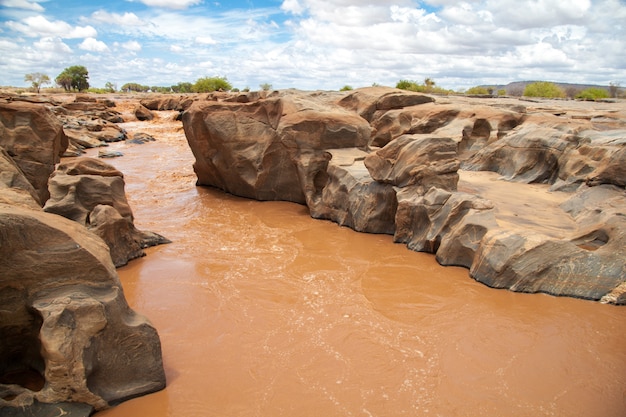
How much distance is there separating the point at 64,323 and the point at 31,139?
A: 3399 millimetres

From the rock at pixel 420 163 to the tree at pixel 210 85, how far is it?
40.3 m

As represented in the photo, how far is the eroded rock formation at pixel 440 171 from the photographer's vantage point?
4855mm

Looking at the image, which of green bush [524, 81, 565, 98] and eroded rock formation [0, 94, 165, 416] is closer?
eroded rock formation [0, 94, 165, 416]

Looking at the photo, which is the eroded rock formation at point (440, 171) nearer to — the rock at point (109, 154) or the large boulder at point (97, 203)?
the large boulder at point (97, 203)

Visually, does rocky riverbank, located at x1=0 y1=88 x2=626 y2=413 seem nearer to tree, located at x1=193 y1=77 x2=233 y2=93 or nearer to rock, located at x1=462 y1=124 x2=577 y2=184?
rock, located at x1=462 y1=124 x2=577 y2=184

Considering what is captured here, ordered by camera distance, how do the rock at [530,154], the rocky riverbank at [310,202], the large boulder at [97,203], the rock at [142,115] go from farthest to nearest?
the rock at [142,115] < the rock at [530,154] < the large boulder at [97,203] < the rocky riverbank at [310,202]

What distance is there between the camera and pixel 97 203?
221 inches

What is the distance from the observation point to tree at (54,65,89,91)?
4684 cm

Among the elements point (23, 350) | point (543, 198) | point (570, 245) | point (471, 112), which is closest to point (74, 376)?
point (23, 350)

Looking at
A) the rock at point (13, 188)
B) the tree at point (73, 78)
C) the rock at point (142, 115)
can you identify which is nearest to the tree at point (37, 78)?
the tree at point (73, 78)

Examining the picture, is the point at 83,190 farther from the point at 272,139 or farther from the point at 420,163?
the point at 420,163

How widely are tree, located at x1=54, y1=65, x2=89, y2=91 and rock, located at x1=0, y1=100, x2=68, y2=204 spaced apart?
4881 centimetres

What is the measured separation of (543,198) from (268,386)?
19.1 ft

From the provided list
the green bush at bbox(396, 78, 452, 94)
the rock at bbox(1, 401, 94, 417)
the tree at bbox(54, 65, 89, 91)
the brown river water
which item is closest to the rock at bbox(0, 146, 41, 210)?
the rock at bbox(1, 401, 94, 417)
